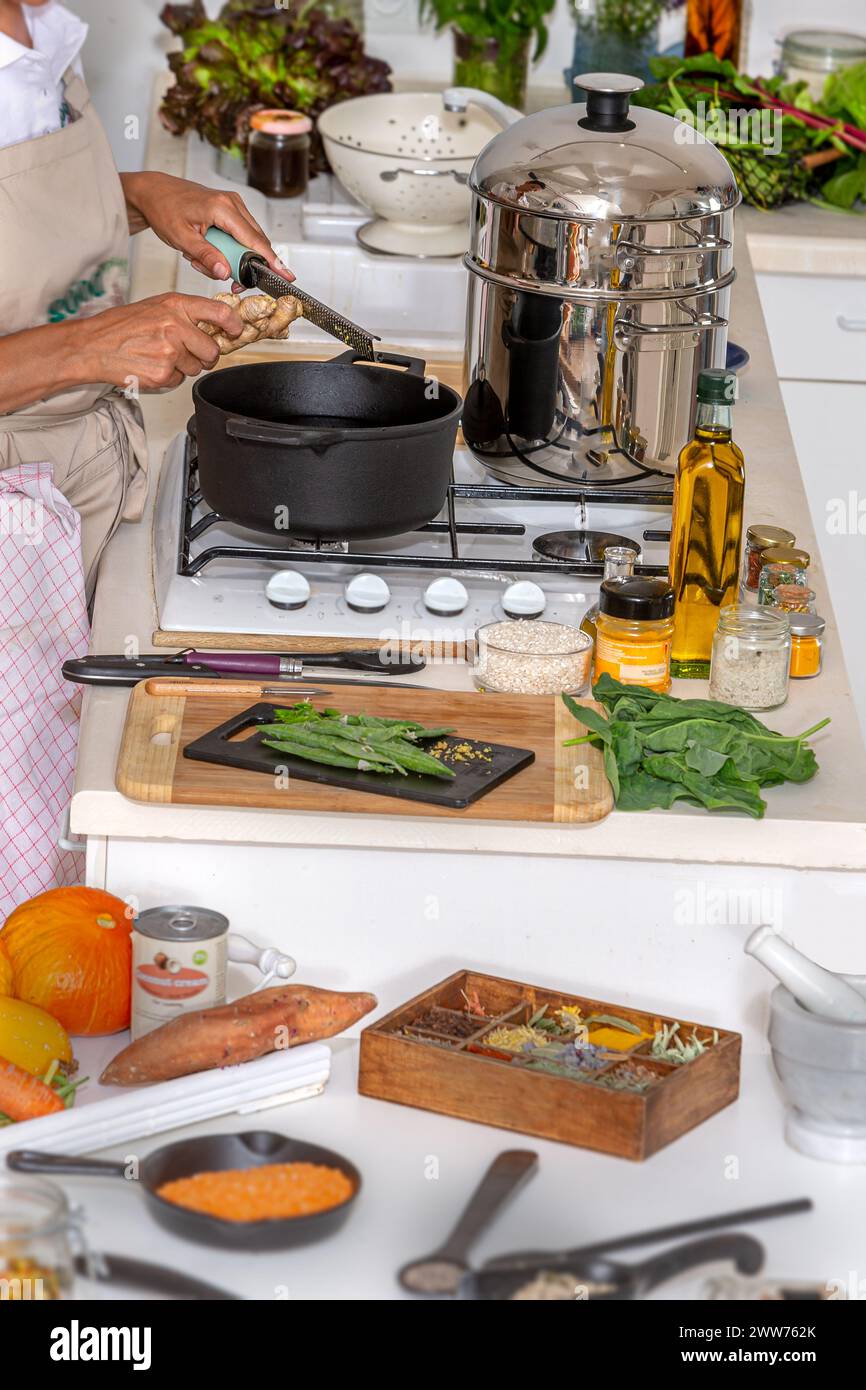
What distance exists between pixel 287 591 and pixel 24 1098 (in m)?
0.55

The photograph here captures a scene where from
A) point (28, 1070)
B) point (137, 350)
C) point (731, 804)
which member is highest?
point (137, 350)

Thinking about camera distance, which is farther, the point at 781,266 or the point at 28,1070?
the point at 781,266

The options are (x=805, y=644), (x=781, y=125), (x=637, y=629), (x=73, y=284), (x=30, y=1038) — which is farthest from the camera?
(x=781, y=125)

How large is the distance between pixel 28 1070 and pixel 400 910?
0.95 feet

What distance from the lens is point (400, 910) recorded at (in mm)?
1275

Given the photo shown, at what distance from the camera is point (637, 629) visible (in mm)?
1362

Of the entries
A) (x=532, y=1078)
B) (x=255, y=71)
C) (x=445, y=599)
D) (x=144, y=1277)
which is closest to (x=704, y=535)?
(x=445, y=599)

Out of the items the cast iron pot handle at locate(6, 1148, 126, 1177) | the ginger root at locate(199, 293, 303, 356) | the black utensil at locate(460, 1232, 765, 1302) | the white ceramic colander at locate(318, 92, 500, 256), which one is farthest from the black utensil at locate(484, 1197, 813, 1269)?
the white ceramic colander at locate(318, 92, 500, 256)

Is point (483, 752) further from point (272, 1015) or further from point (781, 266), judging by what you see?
point (781, 266)

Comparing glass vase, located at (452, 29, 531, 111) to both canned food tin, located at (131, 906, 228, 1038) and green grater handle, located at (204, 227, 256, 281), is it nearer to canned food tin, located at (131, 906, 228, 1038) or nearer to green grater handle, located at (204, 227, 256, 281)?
green grater handle, located at (204, 227, 256, 281)

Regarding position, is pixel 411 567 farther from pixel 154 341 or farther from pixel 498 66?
pixel 498 66

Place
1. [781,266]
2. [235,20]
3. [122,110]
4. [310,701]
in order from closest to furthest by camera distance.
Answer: [310,701] → [781,266] → [235,20] → [122,110]

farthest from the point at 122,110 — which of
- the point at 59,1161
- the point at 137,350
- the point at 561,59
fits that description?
the point at 59,1161

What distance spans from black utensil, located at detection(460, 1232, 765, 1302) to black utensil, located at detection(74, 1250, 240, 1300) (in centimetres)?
13
